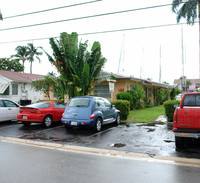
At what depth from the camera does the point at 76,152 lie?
22.6 ft

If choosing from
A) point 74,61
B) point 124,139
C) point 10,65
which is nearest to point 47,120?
point 124,139

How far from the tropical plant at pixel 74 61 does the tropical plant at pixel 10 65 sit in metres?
31.7

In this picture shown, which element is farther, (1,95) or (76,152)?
(1,95)

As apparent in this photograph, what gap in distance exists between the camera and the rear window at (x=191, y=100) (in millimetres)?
7227

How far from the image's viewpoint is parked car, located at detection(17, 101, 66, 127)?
1101 cm

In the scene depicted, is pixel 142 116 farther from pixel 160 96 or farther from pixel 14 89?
pixel 14 89

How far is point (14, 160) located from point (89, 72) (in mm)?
10011

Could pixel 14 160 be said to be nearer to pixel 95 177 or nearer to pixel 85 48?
pixel 95 177

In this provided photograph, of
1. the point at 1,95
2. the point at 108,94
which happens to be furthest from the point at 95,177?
the point at 1,95

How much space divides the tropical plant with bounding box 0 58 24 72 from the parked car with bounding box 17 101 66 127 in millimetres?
35306

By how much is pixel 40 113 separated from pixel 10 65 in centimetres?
3670

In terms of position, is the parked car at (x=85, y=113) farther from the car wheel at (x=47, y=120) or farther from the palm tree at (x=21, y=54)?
the palm tree at (x=21, y=54)

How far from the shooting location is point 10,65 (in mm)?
43844

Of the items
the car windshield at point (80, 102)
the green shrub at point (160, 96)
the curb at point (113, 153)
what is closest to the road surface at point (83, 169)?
the curb at point (113, 153)
